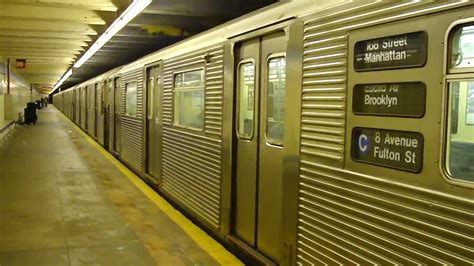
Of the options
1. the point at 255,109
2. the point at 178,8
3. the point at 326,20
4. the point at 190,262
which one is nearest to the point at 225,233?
the point at 190,262

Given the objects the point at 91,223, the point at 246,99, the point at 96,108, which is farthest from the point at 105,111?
the point at 246,99

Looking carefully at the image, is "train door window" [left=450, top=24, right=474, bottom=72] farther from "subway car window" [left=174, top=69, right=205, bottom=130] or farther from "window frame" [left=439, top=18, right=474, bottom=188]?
"subway car window" [left=174, top=69, right=205, bottom=130]

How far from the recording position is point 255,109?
464 centimetres

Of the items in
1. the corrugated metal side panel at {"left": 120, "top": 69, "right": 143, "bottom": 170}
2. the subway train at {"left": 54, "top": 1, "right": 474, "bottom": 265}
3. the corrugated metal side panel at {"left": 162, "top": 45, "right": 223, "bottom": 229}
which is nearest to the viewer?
the subway train at {"left": 54, "top": 1, "right": 474, "bottom": 265}

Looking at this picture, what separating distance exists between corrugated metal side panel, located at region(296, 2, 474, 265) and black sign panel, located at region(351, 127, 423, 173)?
0.11m

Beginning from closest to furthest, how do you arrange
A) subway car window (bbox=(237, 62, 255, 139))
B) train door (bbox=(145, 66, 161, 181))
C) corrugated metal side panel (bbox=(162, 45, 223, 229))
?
subway car window (bbox=(237, 62, 255, 139)) → corrugated metal side panel (bbox=(162, 45, 223, 229)) → train door (bbox=(145, 66, 161, 181))

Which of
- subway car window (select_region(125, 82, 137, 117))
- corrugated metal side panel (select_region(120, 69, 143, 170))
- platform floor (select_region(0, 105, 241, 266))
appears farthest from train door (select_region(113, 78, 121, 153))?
platform floor (select_region(0, 105, 241, 266))

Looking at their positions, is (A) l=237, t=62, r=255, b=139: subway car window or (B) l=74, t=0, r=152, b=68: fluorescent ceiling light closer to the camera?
(A) l=237, t=62, r=255, b=139: subway car window

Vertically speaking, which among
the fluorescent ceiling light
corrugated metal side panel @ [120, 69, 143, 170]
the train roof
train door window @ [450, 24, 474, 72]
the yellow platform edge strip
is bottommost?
the yellow platform edge strip

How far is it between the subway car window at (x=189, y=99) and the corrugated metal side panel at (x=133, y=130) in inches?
98.7

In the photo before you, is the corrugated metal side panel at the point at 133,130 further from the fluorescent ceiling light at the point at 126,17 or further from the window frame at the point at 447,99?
the window frame at the point at 447,99

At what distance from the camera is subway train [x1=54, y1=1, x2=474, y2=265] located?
2.51 metres

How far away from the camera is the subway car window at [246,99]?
15.7 ft

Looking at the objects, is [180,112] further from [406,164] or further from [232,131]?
[406,164]
